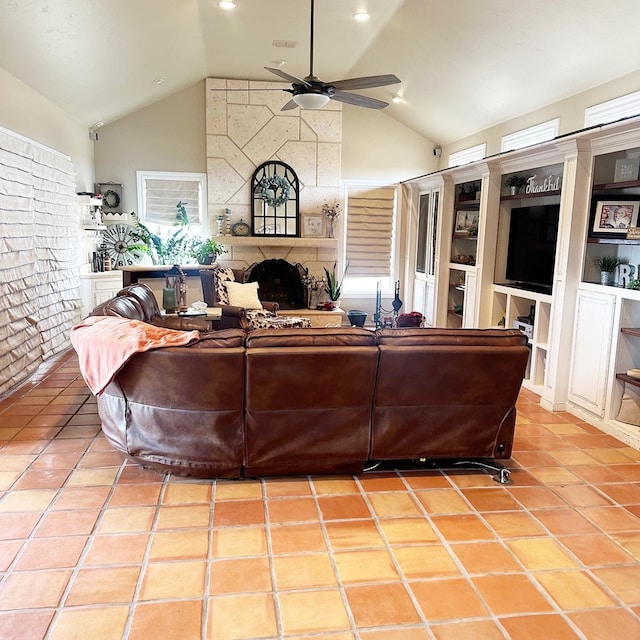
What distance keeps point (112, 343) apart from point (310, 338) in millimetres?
1095

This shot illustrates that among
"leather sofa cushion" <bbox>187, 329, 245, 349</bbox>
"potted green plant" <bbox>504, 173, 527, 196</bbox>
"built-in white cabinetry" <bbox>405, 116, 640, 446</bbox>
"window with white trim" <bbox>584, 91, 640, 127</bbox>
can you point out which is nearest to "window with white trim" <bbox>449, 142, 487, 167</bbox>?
"built-in white cabinetry" <bbox>405, 116, 640, 446</bbox>

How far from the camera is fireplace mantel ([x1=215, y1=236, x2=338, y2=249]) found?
24.9ft

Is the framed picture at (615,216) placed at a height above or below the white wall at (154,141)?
below

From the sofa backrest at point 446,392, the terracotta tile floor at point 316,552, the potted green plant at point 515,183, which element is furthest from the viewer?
the potted green plant at point 515,183

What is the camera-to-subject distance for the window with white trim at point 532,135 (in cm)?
543

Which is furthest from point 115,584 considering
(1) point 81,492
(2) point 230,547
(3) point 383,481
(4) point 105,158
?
(4) point 105,158

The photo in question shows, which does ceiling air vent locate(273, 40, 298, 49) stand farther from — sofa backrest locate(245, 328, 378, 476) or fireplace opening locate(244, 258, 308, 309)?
sofa backrest locate(245, 328, 378, 476)

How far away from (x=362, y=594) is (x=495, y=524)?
92cm

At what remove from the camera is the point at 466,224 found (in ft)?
22.2

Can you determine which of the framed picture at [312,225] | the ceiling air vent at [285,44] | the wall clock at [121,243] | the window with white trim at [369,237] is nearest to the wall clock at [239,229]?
the framed picture at [312,225]

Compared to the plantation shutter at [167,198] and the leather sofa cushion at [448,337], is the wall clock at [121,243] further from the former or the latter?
the leather sofa cushion at [448,337]

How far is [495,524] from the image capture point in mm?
2760

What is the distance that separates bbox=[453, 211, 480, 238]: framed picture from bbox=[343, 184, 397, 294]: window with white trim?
62.8 inches

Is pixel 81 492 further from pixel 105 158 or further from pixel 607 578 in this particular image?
pixel 105 158
